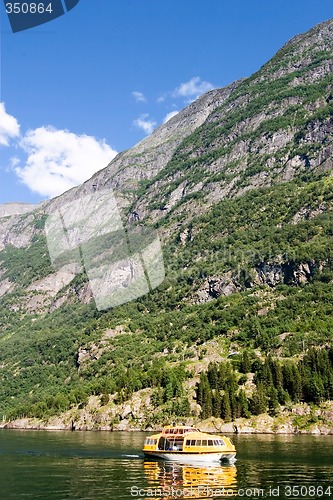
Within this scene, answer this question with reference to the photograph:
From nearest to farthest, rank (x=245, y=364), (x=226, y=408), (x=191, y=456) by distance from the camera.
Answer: (x=191, y=456) → (x=226, y=408) → (x=245, y=364)

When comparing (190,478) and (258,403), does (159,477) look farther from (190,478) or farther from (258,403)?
(258,403)

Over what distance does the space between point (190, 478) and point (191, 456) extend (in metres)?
14.7

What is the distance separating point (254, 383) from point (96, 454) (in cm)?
8728

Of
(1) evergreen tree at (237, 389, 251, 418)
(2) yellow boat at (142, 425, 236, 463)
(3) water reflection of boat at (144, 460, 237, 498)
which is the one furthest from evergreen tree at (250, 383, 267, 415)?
(3) water reflection of boat at (144, 460, 237, 498)

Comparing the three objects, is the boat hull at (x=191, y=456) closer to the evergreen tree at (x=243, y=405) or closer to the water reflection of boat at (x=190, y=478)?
the water reflection of boat at (x=190, y=478)

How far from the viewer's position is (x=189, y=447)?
68688 mm

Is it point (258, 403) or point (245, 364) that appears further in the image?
point (245, 364)

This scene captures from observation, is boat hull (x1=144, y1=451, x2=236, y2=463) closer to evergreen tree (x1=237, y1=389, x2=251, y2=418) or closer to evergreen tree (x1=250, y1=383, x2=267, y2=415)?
evergreen tree (x1=237, y1=389, x2=251, y2=418)

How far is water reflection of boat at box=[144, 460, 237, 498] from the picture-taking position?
148ft

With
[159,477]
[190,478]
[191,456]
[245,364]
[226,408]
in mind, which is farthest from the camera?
[245,364]

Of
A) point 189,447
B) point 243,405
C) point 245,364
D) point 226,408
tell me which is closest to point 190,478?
point 189,447

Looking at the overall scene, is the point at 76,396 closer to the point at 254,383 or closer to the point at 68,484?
the point at 254,383

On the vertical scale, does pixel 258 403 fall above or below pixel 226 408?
above

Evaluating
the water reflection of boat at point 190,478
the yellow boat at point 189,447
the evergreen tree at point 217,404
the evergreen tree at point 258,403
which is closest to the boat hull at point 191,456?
the yellow boat at point 189,447
